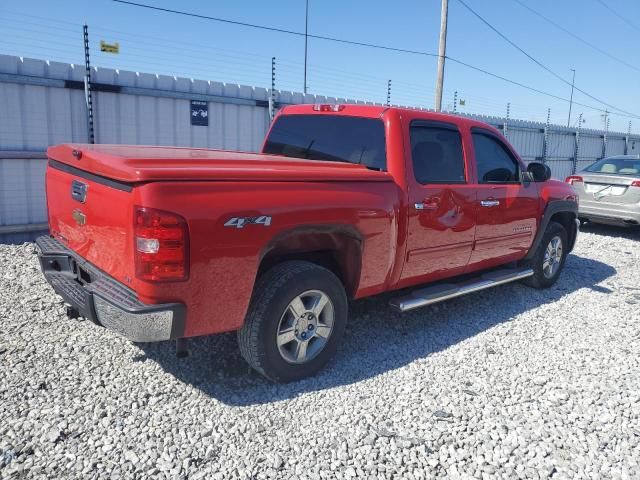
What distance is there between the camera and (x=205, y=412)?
3062 millimetres

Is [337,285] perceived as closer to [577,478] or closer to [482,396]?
[482,396]

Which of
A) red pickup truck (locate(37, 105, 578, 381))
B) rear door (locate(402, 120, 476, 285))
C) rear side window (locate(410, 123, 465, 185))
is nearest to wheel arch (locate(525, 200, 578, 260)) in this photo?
red pickup truck (locate(37, 105, 578, 381))

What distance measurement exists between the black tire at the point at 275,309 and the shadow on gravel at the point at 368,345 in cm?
16

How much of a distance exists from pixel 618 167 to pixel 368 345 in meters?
8.09

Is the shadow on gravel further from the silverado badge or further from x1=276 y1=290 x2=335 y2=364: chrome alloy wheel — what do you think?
the silverado badge

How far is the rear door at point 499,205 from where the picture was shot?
466cm

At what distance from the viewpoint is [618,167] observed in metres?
9.74

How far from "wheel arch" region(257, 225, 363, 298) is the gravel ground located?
0.74 m

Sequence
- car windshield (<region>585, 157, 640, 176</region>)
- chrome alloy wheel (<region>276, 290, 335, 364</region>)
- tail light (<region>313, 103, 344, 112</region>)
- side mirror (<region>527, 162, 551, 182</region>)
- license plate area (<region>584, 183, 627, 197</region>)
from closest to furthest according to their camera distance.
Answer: chrome alloy wheel (<region>276, 290, 335, 364</region>) < tail light (<region>313, 103, 344, 112</region>) < side mirror (<region>527, 162, 551, 182</region>) < license plate area (<region>584, 183, 627, 197</region>) < car windshield (<region>585, 157, 640, 176</region>)

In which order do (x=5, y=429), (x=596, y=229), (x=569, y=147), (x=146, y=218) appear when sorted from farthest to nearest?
1. (x=569, y=147)
2. (x=596, y=229)
3. (x=5, y=429)
4. (x=146, y=218)

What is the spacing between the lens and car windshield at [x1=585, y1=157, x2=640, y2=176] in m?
9.44

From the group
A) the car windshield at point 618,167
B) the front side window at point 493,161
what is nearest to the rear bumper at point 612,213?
the car windshield at point 618,167

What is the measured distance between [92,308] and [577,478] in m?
2.80

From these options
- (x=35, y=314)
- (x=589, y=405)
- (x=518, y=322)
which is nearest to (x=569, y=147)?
(x=518, y=322)
